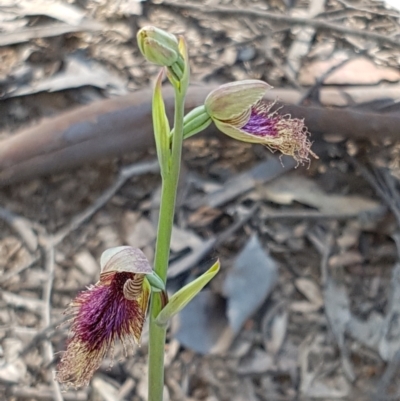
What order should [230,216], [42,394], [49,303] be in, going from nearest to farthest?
[42,394], [49,303], [230,216]

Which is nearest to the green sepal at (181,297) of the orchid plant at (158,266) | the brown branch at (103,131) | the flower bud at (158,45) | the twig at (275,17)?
the orchid plant at (158,266)

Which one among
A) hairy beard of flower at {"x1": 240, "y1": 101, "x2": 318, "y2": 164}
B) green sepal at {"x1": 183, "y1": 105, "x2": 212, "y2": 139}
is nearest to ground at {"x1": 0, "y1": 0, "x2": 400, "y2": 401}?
hairy beard of flower at {"x1": 240, "y1": 101, "x2": 318, "y2": 164}

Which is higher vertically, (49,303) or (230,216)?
(230,216)

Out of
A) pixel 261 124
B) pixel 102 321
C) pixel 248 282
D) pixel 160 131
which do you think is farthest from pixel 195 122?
pixel 248 282

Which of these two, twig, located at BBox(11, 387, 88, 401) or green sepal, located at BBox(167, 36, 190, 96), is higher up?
green sepal, located at BBox(167, 36, 190, 96)

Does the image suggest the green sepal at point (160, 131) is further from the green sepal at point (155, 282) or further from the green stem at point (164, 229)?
the green sepal at point (155, 282)

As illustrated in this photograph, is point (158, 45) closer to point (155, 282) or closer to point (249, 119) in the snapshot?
point (249, 119)

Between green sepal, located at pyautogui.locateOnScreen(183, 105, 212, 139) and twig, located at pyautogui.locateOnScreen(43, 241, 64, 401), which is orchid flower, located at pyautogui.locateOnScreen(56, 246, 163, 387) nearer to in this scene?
green sepal, located at pyautogui.locateOnScreen(183, 105, 212, 139)

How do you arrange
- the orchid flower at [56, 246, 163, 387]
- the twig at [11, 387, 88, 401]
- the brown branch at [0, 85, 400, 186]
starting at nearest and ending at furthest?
the orchid flower at [56, 246, 163, 387], the twig at [11, 387, 88, 401], the brown branch at [0, 85, 400, 186]
